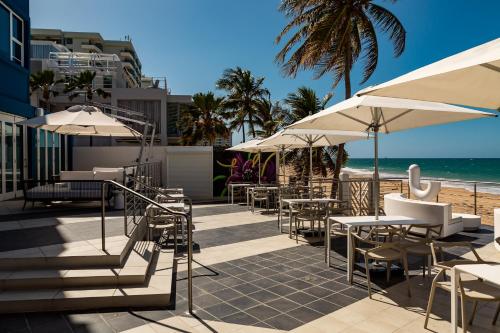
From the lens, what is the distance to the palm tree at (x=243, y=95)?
28375 millimetres

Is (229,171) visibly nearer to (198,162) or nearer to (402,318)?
(198,162)

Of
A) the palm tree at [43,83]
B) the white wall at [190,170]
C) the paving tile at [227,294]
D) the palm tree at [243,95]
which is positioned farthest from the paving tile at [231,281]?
the palm tree at [43,83]

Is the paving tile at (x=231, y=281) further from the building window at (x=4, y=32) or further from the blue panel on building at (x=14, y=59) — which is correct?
the building window at (x=4, y=32)

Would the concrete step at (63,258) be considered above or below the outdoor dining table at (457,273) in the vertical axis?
below

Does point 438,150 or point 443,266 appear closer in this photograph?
point 443,266

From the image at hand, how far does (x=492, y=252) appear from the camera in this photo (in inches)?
245

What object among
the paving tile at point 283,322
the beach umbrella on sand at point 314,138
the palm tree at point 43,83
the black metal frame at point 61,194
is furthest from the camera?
the palm tree at point 43,83

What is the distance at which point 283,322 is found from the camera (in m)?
3.51

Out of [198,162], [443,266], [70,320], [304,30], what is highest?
[304,30]

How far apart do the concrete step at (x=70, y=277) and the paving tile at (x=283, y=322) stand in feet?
5.70

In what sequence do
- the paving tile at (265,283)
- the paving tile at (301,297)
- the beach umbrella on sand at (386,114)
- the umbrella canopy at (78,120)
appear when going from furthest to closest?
the umbrella canopy at (78,120) → the beach umbrella on sand at (386,114) → the paving tile at (265,283) → the paving tile at (301,297)

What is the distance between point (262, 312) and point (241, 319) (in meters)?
0.28

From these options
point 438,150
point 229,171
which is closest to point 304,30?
point 229,171

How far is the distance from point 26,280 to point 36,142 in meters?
10.3
